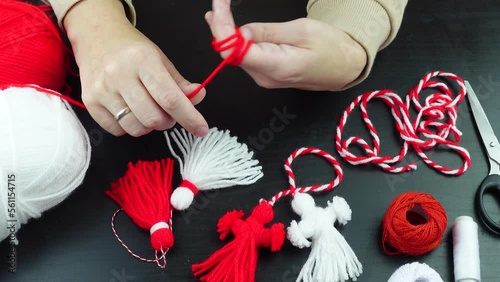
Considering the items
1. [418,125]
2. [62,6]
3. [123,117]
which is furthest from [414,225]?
[62,6]

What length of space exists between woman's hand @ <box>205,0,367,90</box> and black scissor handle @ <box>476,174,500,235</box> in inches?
9.2

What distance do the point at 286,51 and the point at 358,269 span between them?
0.96 ft

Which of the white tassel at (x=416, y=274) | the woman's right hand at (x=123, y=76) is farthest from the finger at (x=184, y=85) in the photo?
the white tassel at (x=416, y=274)

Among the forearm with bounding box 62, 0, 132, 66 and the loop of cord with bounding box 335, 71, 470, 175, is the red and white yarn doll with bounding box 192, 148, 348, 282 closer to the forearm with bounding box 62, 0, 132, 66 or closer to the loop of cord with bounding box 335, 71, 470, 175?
the loop of cord with bounding box 335, 71, 470, 175

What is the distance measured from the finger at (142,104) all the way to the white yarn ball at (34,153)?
0.09 meters

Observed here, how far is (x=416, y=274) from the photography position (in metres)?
0.70

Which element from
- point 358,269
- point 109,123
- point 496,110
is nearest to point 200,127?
point 109,123

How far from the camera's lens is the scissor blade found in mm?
794

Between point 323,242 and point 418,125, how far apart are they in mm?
220

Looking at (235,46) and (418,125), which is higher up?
(235,46)

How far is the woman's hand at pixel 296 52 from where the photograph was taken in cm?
58

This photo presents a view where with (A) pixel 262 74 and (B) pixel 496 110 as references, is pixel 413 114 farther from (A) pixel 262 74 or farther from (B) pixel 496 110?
(A) pixel 262 74

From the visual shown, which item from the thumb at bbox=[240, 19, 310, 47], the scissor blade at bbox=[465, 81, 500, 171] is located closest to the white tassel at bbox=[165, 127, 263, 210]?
the thumb at bbox=[240, 19, 310, 47]

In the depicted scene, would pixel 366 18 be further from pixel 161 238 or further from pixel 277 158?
pixel 161 238
